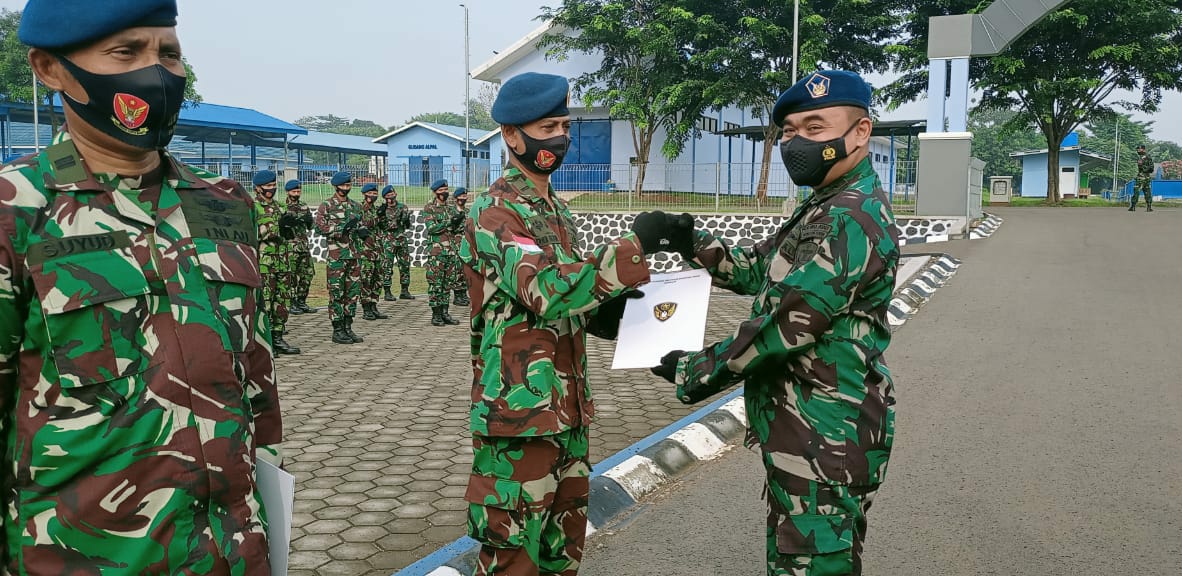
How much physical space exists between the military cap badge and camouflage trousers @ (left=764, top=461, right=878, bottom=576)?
23.0 inches

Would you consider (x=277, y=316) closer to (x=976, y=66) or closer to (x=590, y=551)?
(x=590, y=551)

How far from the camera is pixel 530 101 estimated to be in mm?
2760

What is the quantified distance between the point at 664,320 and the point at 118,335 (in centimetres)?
159

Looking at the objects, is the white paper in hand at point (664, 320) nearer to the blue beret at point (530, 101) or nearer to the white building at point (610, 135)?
the blue beret at point (530, 101)

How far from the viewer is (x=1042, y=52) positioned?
28031mm

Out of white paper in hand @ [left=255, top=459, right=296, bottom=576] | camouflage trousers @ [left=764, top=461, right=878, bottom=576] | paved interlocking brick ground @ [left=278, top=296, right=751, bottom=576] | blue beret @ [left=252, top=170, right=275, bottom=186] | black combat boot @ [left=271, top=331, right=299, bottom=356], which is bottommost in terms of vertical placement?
paved interlocking brick ground @ [left=278, top=296, right=751, bottom=576]

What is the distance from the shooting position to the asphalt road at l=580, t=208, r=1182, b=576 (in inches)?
143

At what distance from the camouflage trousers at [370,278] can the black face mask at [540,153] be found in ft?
27.3

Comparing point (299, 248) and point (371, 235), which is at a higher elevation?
point (371, 235)

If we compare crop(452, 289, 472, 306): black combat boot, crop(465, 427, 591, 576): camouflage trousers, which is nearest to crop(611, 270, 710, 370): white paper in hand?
crop(465, 427, 591, 576): camouflage trousers

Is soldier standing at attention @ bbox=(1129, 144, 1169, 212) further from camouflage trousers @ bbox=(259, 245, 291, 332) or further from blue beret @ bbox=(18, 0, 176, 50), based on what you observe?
blue beret @ bbox=(18, 0, 176, 50)

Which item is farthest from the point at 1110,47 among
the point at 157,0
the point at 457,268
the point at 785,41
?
the point at 157,0

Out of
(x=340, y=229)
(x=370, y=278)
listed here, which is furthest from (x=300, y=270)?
(x=340, y=229)

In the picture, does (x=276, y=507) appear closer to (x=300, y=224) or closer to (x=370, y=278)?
(x=300, y=224)
